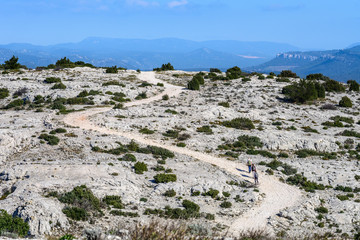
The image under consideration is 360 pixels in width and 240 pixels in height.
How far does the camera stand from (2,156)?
28.7 m

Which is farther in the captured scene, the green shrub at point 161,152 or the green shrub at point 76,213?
the green shrub at point 161,152

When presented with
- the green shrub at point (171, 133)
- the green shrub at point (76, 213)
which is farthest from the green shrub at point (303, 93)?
the green shrub at point (76, 213)

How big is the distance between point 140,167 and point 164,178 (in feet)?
9.95

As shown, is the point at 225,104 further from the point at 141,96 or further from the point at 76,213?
the point at 76,213

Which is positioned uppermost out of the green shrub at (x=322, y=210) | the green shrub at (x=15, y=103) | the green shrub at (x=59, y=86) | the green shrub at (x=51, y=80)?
the green shrub at (x=51, y=80)

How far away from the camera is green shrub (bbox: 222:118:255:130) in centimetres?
4347

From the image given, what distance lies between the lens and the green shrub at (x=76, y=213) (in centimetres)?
1852

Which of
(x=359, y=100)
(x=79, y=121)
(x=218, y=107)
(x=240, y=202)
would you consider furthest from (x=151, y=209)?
(x=359, y=100)

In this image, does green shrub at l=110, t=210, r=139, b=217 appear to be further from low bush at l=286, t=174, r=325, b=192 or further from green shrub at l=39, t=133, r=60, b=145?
low bush at l=286, t=174, r=325, b=192

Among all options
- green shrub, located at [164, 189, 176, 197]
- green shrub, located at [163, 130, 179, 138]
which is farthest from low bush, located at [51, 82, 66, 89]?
green shrub, located at [164, 189, 176, 197]

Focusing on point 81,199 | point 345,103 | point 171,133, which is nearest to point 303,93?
point 345,103

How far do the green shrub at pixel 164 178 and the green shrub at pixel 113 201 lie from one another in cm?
458

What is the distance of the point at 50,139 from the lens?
3198cm

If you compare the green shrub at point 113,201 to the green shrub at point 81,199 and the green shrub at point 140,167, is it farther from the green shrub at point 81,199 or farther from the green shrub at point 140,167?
the green shrub at point 140,167
